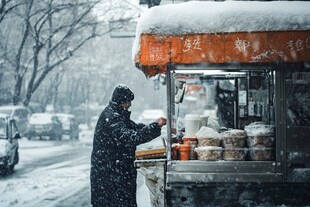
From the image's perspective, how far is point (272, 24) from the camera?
5.21 m

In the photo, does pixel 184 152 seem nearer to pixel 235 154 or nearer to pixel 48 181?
pixel 235 154

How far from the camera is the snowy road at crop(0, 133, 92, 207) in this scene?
415 inches

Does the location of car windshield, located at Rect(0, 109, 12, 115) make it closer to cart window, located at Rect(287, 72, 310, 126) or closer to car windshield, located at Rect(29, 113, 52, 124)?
car windshield, located at Rect(29, 113, 52, 124)

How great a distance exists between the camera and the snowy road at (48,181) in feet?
34.6

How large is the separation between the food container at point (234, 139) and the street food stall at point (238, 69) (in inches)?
0.5

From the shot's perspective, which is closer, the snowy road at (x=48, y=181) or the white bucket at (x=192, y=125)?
the white bucket at (x=192, y=125)

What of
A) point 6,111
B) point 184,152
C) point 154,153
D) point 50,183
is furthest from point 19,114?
point 184,152

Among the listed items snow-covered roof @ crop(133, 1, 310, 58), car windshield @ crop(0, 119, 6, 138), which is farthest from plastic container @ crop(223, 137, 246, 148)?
car windshield @ crop(0, 119, 6, 138)

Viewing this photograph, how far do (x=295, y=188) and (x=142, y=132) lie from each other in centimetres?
197

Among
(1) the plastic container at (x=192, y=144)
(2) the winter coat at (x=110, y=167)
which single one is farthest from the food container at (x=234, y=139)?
(2) the winter coat at (x=110, y=167)

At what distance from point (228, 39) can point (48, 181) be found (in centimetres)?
978

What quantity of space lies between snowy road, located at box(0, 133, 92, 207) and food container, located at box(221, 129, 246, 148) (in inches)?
206

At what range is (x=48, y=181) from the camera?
13594mm

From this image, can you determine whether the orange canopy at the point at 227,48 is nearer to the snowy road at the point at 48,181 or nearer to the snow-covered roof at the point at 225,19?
the snow-covered roof at the point at 225,19
